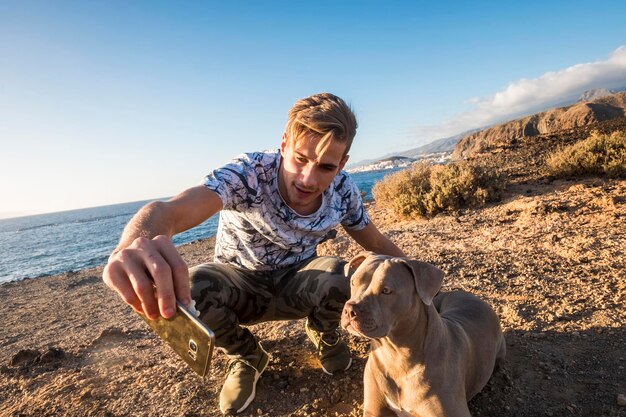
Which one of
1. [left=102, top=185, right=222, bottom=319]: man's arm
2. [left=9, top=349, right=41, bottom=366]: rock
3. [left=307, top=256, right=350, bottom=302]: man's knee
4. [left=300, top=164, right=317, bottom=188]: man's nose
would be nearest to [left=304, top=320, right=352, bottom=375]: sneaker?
[left=307, top=256, right=350, bottom=302]: man's knee

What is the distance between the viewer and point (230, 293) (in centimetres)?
325

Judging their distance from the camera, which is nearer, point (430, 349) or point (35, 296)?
point (430, 349)

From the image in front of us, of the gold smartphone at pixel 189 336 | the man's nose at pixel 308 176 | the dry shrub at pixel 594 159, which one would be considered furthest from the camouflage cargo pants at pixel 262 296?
the dry shrub at pixel 594 159

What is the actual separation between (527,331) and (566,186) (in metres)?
6.82

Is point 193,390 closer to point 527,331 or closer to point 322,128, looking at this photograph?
point 322,128

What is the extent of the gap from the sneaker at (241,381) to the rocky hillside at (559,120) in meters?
24.2

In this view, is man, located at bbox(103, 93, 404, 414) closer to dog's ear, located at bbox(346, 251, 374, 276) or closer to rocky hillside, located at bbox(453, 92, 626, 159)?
dog's ear, located at bbox(346, 251, 374, 276)

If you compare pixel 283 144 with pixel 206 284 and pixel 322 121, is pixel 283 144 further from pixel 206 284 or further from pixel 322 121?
pixel 206 284

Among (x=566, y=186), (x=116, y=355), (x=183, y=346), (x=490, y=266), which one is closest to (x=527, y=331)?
(x=490, y=266)

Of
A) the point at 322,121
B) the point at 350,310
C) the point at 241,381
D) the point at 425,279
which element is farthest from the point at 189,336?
the point at 322,121

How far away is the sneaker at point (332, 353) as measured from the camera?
3342 millimetres

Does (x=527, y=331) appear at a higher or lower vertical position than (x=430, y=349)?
lower

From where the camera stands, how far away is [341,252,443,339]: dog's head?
2.38 meters

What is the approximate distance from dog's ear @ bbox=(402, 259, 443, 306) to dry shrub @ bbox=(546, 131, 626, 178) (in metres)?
A: 8.55
